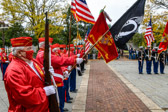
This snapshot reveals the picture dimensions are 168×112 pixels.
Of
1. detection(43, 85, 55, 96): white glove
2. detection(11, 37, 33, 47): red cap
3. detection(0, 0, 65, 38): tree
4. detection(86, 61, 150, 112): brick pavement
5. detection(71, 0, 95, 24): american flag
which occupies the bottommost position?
detection(86, 61, 150, 112): brick pavement

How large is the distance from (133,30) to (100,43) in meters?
0.82

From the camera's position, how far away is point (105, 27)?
3664 mm

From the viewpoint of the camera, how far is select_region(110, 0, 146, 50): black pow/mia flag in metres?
3.42

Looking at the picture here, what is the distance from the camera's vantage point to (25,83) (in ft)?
6.54

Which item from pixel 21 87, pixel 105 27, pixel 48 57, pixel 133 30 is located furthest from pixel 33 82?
pixel 133 30

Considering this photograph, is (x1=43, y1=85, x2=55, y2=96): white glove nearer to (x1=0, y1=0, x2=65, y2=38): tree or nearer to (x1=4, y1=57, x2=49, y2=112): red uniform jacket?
(x1=4, y1=57, x2=49, y2=112): red uniform jacket

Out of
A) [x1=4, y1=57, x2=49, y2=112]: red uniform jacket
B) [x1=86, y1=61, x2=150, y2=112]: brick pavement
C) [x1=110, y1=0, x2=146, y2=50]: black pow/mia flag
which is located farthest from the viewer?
[x1=86, y1=61, x2=150, y2=112]: brick pavement

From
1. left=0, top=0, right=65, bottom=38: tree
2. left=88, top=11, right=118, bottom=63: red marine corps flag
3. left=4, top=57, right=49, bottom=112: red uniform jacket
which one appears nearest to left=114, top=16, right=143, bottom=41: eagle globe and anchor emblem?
left=88, top=11, right=118, bottom=63: red marine corps flag

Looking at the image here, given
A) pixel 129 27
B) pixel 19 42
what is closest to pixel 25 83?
pixel 19 42

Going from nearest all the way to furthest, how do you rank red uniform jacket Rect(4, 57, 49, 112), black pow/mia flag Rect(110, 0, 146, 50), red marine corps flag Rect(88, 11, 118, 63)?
red uniform jacket Rect(4, 57, 49, 112)
black pow/mia flag Rect(110, 0, 146, 50)
red marine corps flag Rect(88, 11, 118, 63)

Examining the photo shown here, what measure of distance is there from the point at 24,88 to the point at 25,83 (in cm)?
12

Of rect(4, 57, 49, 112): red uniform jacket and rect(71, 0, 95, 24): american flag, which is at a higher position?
rect(71, 0, 95, 24): american flag

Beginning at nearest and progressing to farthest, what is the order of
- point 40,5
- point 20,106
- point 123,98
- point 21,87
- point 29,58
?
point 21,87, point 20,106, point 29,58, point 123,98, point 40,5

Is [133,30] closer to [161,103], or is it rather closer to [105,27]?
[105,27]
